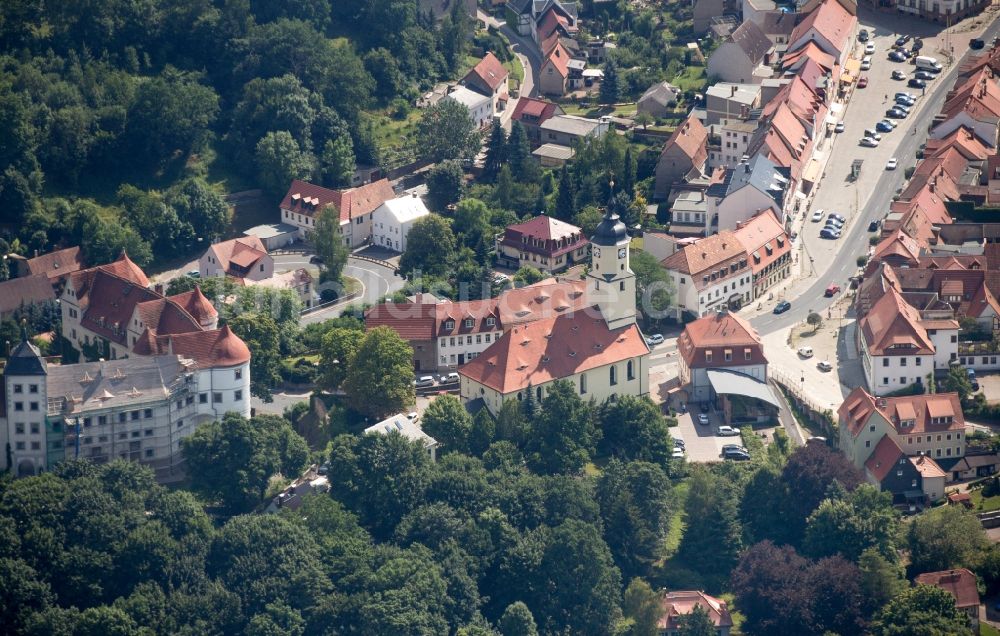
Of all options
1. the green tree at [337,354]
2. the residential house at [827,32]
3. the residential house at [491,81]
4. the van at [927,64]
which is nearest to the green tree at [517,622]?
the green tree at [337,354]

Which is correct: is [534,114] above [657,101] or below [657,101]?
below

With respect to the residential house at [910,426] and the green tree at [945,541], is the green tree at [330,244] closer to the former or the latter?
the residential house at [910,426]

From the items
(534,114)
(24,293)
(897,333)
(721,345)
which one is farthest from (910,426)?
(24,293)

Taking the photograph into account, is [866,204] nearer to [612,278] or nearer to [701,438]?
[612,278]

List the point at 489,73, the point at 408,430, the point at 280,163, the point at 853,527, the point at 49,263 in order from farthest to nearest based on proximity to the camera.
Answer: the point at 489,73
the point at 280,163
the point at 49,263
the point at 408,430
the point at 853,527

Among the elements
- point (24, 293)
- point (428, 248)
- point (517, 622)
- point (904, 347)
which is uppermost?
point (904, 347)

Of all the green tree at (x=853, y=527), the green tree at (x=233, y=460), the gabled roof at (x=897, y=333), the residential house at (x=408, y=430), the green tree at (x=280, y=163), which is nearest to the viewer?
the green tree at (x=233, y=460)

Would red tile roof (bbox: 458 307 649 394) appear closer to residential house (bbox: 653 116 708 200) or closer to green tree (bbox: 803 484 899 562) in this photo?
green tree (bbox: 803 484 899 562)

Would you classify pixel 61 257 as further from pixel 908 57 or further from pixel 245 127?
pixel 908 57
